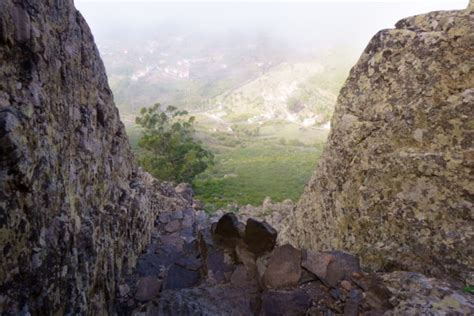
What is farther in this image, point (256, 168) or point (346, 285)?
point (256, 168)

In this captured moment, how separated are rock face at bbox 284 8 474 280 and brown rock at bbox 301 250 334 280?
1588 millimetres

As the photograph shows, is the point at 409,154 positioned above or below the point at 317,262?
above

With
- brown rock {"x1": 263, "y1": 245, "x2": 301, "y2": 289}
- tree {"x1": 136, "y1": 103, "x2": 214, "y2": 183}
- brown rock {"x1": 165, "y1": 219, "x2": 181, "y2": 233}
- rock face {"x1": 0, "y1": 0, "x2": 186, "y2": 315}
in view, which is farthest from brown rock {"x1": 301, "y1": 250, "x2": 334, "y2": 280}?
tree {"x1": 136, "y1": 103, "x2": 214, "y2": 183}

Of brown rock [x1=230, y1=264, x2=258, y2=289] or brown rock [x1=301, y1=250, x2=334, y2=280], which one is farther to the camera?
brown rock [x1=230, y1=264, x2=258, y2=289]

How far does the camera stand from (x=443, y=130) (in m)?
7.12

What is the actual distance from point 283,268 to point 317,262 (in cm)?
61

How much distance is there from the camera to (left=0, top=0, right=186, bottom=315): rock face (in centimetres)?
448

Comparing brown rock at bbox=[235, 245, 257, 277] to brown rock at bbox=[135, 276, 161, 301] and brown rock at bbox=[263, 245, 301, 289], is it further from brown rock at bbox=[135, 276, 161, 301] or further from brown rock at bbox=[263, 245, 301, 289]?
brown rock at bbox=[135, 276, 161, 301]

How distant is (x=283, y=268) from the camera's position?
607 centimetres

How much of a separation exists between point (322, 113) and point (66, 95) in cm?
17306

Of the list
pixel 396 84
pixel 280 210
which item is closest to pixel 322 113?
pixel 280 210

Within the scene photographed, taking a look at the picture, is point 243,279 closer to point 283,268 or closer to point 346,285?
point 283,268

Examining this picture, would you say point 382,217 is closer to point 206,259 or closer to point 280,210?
point 206,259

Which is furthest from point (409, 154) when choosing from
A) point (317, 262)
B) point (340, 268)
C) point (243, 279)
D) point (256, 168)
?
point (256, 168)
